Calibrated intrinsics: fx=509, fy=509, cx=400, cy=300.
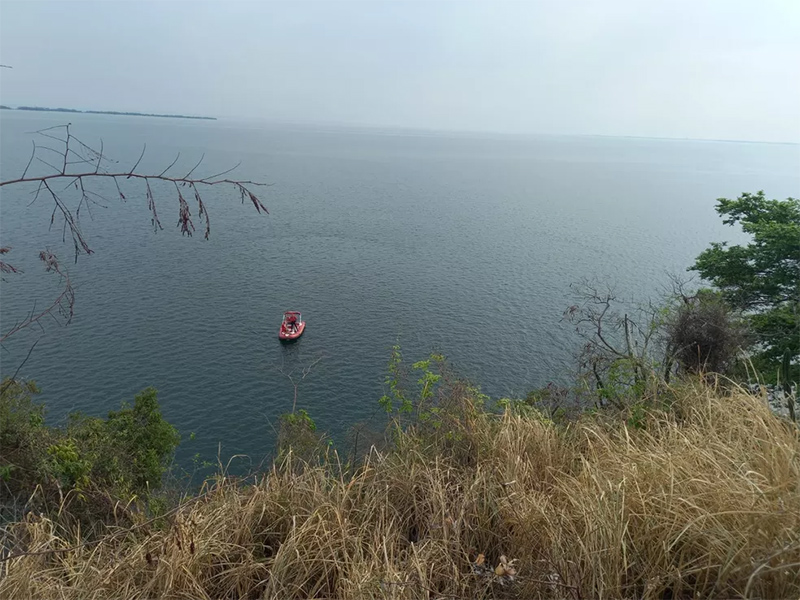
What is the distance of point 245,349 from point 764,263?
26.7 metres

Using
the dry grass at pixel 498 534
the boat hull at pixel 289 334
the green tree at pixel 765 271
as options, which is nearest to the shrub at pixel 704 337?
the green tree at pixel 765 271

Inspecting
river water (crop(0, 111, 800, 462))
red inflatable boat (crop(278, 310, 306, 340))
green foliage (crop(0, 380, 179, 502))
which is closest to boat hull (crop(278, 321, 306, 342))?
red inflatable boat (crop(278, 310, 306, 340))

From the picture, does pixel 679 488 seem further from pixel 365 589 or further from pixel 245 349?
pixel 245 349

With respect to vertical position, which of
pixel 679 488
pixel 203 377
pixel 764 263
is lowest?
pixel 203 377

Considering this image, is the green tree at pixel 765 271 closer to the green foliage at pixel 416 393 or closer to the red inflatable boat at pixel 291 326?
the green foliage at pixel 416 393

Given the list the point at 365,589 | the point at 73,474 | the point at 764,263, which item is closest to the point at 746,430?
the point at 365,589

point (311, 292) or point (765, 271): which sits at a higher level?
point (765, 271)

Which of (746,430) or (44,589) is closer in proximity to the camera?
(44,589)

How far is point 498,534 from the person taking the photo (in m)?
3.58

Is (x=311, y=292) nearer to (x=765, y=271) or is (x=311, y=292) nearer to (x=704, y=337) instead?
(x=765, y=271)

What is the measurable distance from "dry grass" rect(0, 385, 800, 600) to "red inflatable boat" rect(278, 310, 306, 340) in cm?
2847

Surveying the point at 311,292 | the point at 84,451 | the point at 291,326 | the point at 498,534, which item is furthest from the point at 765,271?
the point at 311,292

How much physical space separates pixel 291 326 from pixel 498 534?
3071cm

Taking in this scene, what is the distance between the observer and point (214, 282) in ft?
134
